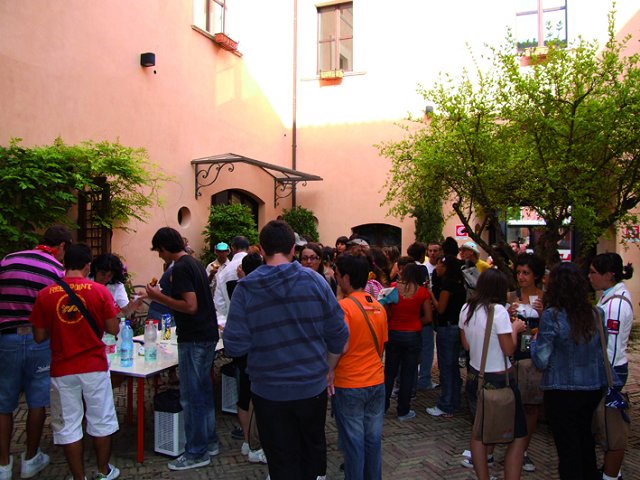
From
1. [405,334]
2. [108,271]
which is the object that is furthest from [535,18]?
[108,271]

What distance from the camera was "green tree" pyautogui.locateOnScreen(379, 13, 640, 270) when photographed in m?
4.97

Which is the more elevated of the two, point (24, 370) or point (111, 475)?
point (24, 370)

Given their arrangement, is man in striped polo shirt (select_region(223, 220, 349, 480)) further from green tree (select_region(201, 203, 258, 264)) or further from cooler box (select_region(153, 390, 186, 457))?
green tree (select_region(201, 203, 258, 264))

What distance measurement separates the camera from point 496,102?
5691 millimetres

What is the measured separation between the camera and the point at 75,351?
3.79m

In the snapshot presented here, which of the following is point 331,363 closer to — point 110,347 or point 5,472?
point 110,347

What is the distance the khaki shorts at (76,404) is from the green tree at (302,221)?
32.7ft

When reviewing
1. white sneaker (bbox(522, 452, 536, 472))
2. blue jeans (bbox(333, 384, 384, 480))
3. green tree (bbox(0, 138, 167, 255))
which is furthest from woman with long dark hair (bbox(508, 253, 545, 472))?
green tree (bbox(0, 138, 167, 255))

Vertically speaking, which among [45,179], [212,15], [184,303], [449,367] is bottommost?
[449,367]

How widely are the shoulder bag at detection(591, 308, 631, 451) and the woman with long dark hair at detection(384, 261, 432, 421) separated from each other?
81.1 inches

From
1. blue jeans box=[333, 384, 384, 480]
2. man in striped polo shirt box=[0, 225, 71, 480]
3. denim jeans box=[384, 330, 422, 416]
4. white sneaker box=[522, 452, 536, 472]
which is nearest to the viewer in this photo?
blue jeans box=[333, 384, 384, 480]

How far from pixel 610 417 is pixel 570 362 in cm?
54

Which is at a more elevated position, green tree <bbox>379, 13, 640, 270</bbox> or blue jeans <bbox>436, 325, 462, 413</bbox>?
green tree <bbox>379, 13, 640, 270</bbox>

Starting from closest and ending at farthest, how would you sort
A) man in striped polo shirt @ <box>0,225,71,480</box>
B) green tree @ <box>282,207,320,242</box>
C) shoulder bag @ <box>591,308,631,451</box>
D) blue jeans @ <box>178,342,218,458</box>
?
shoulder bag @ <box>591,308,631,451</box>
man in striped polo shirt @ <box>0,225,71,480</box>
blue jeans @ <box>178,342,218,458</box>
green tree @ <box>282,207,320,242</box>
